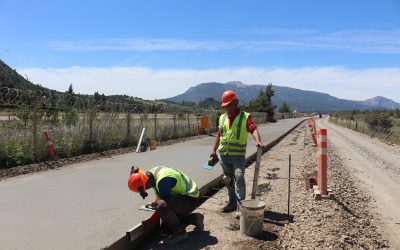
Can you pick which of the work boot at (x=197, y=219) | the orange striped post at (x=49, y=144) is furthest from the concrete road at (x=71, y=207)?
the orange striped post at (x=49, y=144)

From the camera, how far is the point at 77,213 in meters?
6.62

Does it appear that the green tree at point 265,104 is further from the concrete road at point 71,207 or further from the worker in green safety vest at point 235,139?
the worker in green safety vest at point 235,139

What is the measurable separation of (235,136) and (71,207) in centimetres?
290

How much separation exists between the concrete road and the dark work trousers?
58cm

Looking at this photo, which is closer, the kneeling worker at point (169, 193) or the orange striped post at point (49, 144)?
the kneeling worker at point (169, 193)

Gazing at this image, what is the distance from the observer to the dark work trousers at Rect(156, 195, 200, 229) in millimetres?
5656

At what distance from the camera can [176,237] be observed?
18.8ft

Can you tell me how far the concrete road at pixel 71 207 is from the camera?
17.5 feet

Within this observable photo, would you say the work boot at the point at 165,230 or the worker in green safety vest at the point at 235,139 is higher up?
the worker in green safety vest at the point at 235,139

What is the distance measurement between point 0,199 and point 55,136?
589 centimetres

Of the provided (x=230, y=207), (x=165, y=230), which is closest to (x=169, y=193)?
(x=165, y=230)

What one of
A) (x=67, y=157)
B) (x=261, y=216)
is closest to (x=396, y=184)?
(x=261, y=216)

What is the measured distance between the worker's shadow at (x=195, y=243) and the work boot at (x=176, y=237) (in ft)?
0.17

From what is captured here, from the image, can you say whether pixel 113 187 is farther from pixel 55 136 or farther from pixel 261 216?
pixel 55 136
